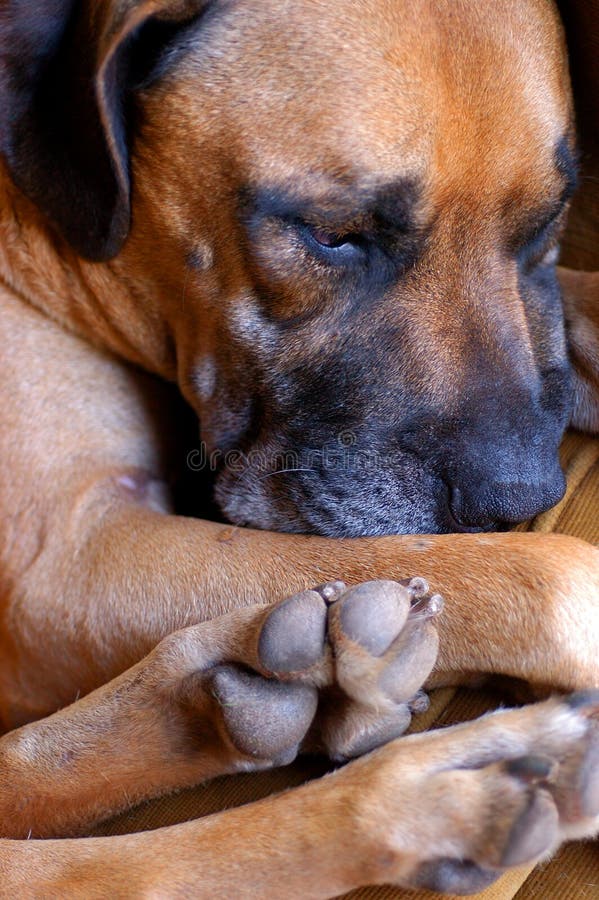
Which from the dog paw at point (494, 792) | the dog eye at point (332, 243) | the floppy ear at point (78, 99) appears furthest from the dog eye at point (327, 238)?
the dog paw at point (494, 792)

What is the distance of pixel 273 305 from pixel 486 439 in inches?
15.4

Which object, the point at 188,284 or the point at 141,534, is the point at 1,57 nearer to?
the point at 188,284

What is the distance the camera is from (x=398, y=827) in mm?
1271

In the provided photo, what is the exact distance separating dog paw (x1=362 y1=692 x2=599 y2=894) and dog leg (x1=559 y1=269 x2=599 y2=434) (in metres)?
0.68

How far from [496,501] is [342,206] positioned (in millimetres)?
491

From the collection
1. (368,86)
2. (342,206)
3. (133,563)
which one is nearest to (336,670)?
(133,563)

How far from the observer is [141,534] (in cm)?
182

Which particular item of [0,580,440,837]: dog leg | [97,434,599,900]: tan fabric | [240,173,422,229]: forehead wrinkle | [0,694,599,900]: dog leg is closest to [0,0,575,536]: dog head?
[240,173,422,229]: forehead wrinkle

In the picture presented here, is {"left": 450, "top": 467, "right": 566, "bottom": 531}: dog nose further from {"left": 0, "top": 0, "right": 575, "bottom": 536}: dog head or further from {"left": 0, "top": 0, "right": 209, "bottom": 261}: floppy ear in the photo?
{"left": 0, "top": 0, "right": 209, "bottom": 261}: floppy ear

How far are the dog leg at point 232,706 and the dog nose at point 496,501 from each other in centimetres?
23

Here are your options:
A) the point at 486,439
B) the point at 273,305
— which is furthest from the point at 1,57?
the point at 486,439

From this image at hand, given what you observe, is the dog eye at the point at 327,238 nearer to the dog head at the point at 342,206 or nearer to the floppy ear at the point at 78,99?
the dog head at the point at 342,206

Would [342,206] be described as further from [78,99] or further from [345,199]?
[78,99]

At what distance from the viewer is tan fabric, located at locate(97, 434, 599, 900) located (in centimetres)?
144
